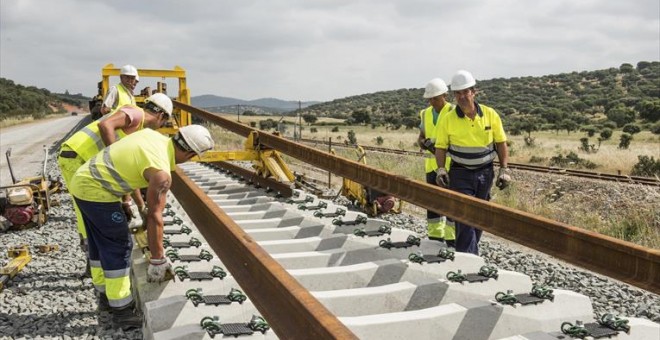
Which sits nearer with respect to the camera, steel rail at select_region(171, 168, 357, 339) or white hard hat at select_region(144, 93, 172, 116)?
steel rail at select_region(171, 168, 357, 339)

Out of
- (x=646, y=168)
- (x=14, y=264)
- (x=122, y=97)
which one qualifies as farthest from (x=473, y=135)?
(x=646, y=168)

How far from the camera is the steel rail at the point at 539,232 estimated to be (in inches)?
108

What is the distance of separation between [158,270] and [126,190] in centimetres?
68

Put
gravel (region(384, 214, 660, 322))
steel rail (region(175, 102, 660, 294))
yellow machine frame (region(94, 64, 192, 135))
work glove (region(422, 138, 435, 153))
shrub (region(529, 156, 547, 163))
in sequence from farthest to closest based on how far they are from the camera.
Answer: shrub (region(529, 156, 547, 163)) → yellow machine frame (region(94, 64, 192, 135)) → work glove (region(422, 138, 435, 153)) → gravel (region(384, 214, 660, 322)) → steel rail (region(175, 102, 660, 294))

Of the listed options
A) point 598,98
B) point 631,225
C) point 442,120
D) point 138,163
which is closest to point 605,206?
point 631,225

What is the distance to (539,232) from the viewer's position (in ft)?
11.2

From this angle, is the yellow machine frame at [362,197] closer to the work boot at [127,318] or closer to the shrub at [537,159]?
the work boot at [127,318]

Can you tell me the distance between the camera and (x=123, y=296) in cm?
432

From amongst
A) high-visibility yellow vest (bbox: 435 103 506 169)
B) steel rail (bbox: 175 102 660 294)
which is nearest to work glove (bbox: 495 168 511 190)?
high-visibility yellow vest (bbox: 435 103 506 169)

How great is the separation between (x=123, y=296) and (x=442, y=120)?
3432 mm

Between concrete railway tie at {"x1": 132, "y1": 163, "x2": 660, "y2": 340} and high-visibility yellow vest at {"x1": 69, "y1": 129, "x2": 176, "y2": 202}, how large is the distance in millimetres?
704

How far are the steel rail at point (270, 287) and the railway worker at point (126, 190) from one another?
44 centimetres

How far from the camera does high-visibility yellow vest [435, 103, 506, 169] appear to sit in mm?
5582

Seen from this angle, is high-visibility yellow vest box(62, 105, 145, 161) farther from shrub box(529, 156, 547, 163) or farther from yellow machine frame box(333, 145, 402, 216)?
shrub box(529, 156, 547, 163)
